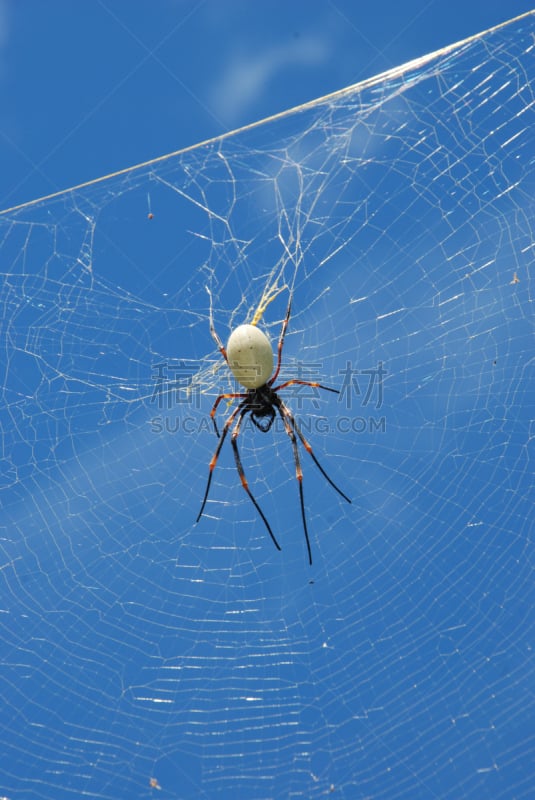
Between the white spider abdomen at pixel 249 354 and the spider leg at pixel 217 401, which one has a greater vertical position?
the spider leg at pixel 217 401

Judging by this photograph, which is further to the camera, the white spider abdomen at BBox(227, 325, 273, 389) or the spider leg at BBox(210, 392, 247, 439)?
the spider leg at BBox(210, 392, 247, 439)

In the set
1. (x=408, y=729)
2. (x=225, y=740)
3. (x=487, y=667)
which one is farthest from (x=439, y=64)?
(x=225, y=740)

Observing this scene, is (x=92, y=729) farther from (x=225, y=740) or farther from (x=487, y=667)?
(x=487, y=667)

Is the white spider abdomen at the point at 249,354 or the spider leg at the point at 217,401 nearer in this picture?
the white spider abdomen at the point at 249,354

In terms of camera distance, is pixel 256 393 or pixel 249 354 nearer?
pixel 249 354

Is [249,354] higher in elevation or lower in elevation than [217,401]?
lower

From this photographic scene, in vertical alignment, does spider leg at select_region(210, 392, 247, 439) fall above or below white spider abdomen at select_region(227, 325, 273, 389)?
above

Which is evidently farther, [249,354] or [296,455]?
[296,455]
